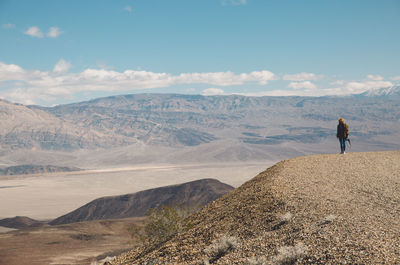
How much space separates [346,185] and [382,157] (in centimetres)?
740

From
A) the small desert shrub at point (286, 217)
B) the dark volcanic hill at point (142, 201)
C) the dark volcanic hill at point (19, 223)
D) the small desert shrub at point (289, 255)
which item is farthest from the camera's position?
the dark volcanic hill at point (142, 201)

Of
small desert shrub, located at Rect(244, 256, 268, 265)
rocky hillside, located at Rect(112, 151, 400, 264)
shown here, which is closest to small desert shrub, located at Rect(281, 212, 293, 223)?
rocky hillside, located at Rect(112, 151, 400, 264)

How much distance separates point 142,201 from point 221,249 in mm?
110776

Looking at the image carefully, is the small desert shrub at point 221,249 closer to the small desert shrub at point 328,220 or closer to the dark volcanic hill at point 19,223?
the small desert shrub at point 328,220

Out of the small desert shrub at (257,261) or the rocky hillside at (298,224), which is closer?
the small desert shrub at (257,261)

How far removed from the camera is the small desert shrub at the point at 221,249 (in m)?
9.90

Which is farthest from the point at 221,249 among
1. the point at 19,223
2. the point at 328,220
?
the point at 19,223

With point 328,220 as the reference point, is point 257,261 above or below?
below

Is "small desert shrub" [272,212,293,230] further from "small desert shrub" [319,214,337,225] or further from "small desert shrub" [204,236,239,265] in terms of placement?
"small desert shrub" [204,236,239,265]

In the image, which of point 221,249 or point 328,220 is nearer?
point 221,249

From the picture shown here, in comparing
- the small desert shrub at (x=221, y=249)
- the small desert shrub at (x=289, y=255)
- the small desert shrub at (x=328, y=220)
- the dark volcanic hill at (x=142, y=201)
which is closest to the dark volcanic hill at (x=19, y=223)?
the dark volcanic hill at (x=142, y=201)

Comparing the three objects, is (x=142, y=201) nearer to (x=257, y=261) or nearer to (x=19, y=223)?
(x=19, y=223)

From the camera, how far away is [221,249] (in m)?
10.1

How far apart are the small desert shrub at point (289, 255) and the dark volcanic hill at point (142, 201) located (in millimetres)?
95386
